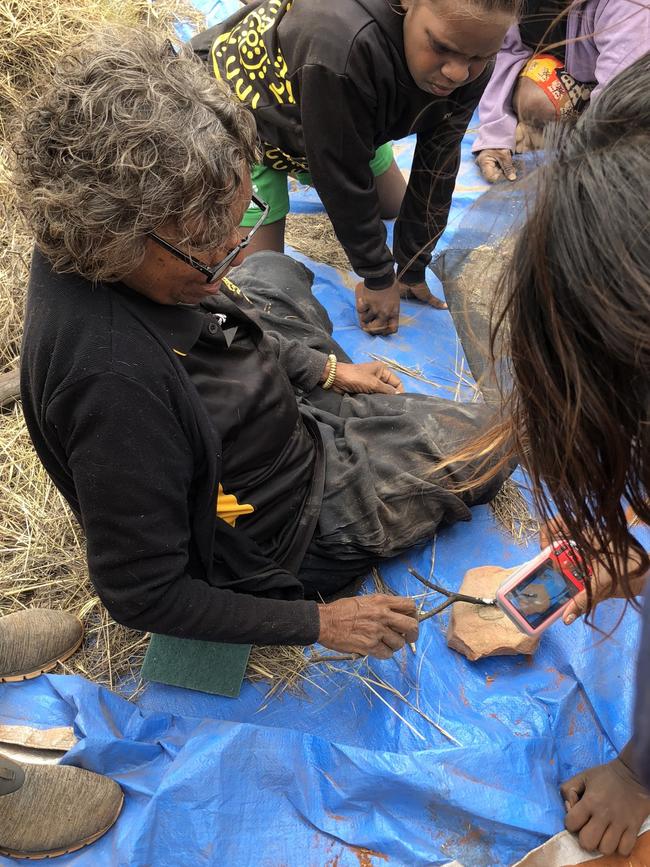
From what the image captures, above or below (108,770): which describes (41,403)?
above

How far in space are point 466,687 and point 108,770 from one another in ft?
2.78

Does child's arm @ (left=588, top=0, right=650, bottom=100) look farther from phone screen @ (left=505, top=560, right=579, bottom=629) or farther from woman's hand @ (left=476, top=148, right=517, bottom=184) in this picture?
phone screen @ (left=505, top=560, right=579, bottom=629)

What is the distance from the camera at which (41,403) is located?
3.60ft

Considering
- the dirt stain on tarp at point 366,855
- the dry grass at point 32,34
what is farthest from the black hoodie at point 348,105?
the dry grass at point 32,34

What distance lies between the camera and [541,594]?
4.96 ft

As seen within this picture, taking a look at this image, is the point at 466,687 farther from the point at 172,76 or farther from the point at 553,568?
the point at 172,76

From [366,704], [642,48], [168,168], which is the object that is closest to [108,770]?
[366,704]

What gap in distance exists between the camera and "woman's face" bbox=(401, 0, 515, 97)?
68.6 inches

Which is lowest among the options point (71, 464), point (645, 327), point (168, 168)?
point (71, 464)

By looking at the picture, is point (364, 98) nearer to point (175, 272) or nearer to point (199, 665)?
point (175, 272)

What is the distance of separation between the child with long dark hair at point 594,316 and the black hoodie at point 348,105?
947 millimetres

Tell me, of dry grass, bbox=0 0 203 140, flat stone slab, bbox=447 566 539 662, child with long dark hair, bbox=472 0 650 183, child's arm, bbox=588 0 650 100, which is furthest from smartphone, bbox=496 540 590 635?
dry grass, bbox=0 0 203 140

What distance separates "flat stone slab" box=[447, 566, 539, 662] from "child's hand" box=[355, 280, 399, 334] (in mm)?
1158

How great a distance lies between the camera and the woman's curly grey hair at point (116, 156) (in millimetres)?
984
